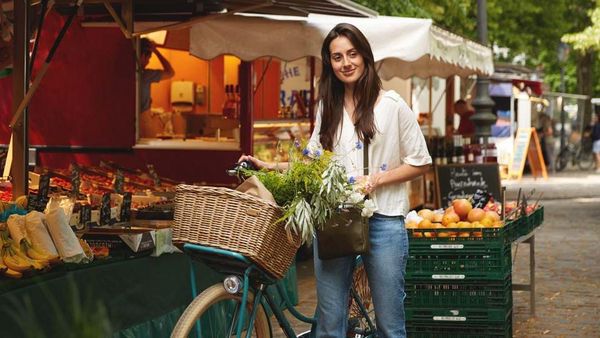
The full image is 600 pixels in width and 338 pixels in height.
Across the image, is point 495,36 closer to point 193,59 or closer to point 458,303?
point 193,59

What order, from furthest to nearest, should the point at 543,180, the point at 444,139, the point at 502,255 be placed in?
the point at 543,180 < the point at 444,139 < the point at 502,255

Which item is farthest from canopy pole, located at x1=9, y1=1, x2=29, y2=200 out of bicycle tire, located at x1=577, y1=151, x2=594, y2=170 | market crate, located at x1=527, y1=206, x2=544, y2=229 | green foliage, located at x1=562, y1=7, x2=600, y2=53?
bicycle tire, located at x1=577, y1=151, x2=594, y2=170

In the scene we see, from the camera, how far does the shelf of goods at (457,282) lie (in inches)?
284

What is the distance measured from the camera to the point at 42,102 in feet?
43.2

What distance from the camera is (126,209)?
8.16 metres

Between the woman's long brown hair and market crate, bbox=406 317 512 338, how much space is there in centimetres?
237

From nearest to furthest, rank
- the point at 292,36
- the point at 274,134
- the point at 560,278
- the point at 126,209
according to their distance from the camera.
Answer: the point at 126,209, the point at 292,36, the point at 560,278, the point at 274,134

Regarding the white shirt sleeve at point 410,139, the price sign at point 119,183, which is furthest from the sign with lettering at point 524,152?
the white shirt sleeve at point 410,139

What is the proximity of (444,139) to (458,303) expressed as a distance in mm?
9600

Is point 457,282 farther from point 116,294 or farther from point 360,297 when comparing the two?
point 116,294

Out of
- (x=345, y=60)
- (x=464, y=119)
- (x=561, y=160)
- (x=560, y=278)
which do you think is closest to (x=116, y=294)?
(x=345, y=60)

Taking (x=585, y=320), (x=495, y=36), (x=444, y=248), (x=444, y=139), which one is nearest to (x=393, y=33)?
(x=585, y=320)

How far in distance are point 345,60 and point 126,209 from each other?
3.30 meters

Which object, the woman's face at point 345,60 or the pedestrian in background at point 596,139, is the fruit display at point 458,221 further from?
the pedestrian in background at point 596,139
